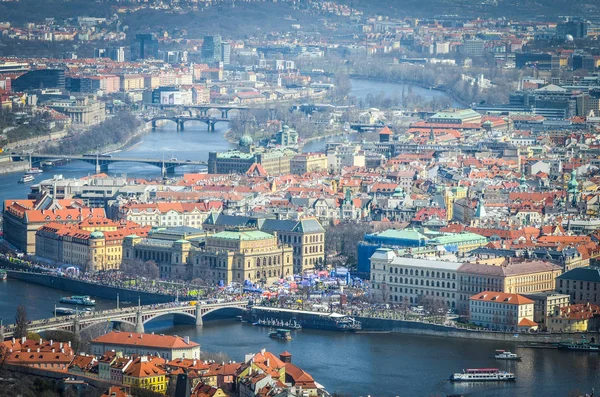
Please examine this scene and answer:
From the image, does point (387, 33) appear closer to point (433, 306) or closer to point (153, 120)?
point (153, 120)

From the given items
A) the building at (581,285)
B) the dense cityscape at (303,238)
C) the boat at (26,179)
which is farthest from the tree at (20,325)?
the boat at (26,179)

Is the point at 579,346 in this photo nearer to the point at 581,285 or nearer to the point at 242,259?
the point at 581,285

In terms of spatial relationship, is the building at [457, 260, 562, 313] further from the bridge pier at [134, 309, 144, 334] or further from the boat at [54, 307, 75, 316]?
the boat at [54, 307, 75, 316]

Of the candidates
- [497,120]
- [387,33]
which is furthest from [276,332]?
[387,33]

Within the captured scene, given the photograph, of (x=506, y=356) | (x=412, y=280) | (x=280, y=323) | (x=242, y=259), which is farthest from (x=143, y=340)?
(x=242, y=259)

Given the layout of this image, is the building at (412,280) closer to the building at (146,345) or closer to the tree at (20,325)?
the building at (146,345)
